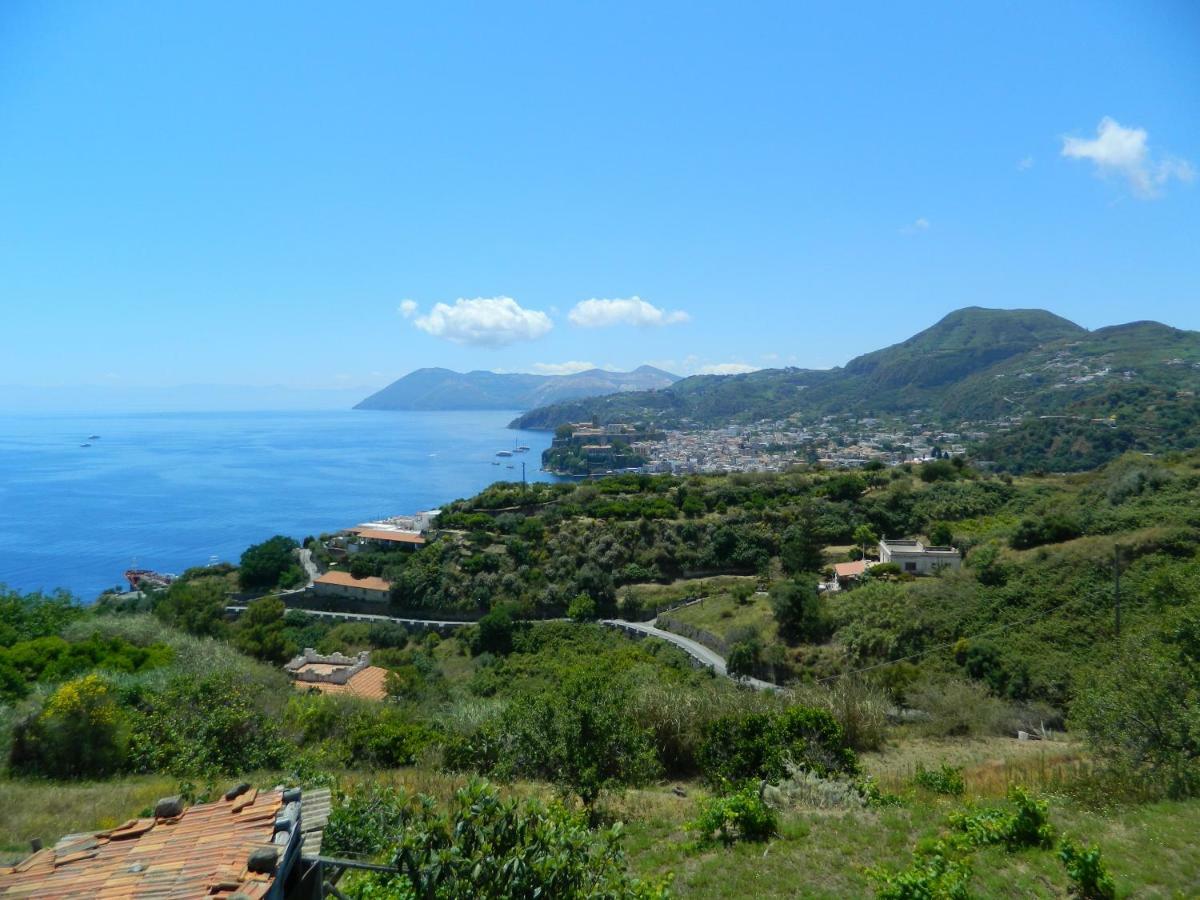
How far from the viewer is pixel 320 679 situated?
56.6ft

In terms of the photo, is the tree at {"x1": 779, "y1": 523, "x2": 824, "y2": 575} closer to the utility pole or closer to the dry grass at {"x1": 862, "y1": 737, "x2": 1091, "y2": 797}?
the utility pole

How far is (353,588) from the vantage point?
3006 cm

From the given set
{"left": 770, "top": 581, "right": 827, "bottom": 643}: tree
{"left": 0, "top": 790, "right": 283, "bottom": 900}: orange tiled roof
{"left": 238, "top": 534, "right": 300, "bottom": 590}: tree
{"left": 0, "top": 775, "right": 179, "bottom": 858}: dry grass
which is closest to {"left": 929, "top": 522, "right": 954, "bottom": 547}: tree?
{"left": 770, "top": 581, "right": 827, "bottom": 643}: tree

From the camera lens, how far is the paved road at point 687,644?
696 inches

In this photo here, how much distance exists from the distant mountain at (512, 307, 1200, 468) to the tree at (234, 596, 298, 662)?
60.8 metres

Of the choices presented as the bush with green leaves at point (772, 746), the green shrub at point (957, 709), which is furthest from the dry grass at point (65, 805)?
the green shrub at point (957, 709)

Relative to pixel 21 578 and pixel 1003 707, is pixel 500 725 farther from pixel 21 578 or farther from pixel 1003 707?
pixel 21 578

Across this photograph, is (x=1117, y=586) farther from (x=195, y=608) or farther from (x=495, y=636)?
(x=195, y=608)

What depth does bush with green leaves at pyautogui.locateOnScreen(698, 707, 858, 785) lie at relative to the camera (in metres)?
7.89

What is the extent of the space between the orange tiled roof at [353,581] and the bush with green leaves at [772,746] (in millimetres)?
24005

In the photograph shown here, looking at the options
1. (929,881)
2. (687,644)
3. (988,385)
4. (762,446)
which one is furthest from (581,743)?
(988,385)

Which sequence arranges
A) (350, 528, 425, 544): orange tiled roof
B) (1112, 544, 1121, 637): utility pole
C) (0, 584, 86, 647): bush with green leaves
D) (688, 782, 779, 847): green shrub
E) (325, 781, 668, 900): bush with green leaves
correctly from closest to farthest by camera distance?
(325, 781, 668, 900): bush with green leaves < (688, 782, 779, 847): green shrub < (1112, 544, 1121, 637): utility pole < (0, 584, 86, 647): bush with green leaves < (350, 528, 425, 544): orange tiled roof

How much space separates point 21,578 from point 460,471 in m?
51.4

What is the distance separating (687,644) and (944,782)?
1412 centimetres
